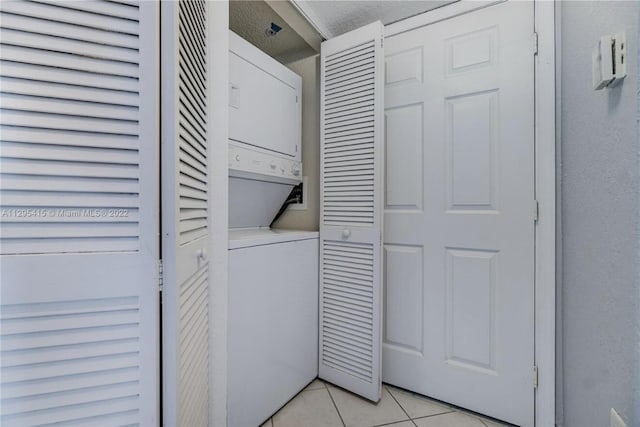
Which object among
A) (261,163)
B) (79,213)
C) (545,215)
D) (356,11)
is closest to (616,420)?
(545,215)

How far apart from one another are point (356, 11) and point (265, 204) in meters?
1.29

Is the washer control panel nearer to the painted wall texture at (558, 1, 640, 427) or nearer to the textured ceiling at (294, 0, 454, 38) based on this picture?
the textured ceiling at (294, 0, 454, 38)

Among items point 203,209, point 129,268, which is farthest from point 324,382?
point 129,268

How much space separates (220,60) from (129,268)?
85cm

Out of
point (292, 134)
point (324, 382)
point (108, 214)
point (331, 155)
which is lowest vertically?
point (324, 382)

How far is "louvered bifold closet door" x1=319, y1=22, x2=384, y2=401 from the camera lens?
5.49 ft

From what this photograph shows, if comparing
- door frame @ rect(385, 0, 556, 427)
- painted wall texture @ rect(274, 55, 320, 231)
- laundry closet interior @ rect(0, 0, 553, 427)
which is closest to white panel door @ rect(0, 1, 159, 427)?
laundry closet interior @ rect(0, 0, 553, 427)

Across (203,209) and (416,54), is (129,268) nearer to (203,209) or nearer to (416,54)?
(203,209)

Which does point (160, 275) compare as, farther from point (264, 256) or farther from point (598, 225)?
point (598, 225)

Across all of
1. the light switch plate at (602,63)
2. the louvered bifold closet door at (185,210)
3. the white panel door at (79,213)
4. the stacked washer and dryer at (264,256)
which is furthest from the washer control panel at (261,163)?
the light switch plate at (602,63)

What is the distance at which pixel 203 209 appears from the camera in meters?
1.06

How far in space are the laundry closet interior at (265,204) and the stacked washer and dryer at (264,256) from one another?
1 cm

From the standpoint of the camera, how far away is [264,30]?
1.90m

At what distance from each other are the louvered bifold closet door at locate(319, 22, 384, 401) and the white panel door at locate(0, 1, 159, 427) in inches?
47.0
